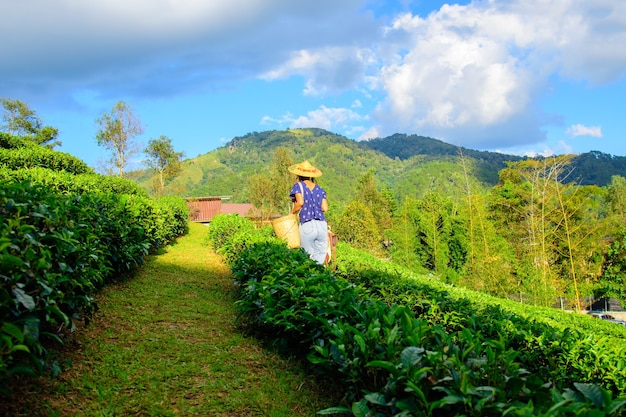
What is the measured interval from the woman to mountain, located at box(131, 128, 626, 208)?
31.7 m

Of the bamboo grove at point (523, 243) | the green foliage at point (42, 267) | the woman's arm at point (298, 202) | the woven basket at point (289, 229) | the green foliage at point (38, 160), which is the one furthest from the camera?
the bamboo grove at point (523, 243)

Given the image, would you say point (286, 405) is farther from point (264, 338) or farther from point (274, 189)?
point (274, 189)

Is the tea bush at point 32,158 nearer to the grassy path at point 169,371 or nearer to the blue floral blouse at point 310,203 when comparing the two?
the grassy path at point 169,371

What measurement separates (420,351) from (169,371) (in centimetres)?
211

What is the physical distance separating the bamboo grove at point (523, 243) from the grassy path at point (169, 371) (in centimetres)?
1732

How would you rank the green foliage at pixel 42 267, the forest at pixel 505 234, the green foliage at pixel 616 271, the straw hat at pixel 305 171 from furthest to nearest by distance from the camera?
the green foliage at pixel 616 271 < the forest at pixel 505 234 < the straw hat at pixel 305 171 < the green foliage at pixel 42 267

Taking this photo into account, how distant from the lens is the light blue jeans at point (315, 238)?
261 inches

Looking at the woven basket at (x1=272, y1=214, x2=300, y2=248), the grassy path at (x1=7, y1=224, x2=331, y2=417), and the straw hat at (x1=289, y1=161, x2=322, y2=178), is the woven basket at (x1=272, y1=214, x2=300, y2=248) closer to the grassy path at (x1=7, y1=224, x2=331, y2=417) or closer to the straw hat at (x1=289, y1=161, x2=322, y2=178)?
the straw hat at (x1=289, y1=161, x2=322, y2=178)

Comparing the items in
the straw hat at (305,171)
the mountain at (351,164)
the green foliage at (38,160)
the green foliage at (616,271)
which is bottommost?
the green foliage at (616,271)

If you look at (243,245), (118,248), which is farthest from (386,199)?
(118,248)

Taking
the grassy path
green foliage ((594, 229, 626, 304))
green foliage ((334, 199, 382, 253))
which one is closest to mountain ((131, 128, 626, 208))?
green foliage ((334, 199, 382, 253))

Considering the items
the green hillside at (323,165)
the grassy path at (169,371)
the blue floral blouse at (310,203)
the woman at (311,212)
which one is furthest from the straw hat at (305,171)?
the green hillside at (323,165)

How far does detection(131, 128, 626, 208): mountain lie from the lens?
66.7 metres

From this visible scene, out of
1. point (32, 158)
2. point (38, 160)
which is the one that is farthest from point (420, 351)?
point (38, 160)
